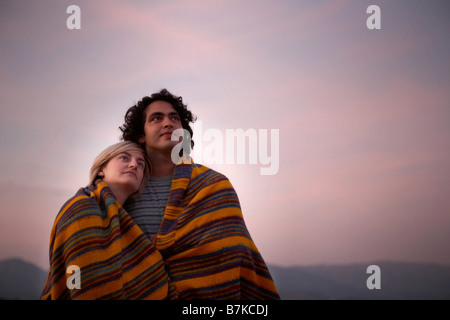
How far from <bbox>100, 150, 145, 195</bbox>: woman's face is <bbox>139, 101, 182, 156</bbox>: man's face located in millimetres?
226

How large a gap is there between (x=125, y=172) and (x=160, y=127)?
0.49 m

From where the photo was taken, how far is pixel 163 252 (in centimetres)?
203

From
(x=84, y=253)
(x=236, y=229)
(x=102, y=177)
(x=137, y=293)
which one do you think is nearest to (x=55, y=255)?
(x=84, y=253)

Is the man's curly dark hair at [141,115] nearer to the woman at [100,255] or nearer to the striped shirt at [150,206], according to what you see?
the striped shirt at [150,206]

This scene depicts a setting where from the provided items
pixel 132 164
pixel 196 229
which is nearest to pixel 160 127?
pixel 132 164

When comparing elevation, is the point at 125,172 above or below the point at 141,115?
below

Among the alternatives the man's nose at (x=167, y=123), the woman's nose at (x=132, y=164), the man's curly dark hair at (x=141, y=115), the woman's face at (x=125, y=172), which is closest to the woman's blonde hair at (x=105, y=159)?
the woman's face at (x=125, y=172)

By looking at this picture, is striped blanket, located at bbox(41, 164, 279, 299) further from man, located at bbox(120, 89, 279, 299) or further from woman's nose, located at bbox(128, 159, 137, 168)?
woman's nose, located at bbox(128, 159, 137, 168)

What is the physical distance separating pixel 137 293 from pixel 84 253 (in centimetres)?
33

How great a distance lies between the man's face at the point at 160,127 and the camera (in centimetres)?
249

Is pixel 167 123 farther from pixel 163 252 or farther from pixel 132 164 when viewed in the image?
pixel 163 252

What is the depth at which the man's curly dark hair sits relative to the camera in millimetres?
2771

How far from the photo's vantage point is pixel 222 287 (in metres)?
1.93

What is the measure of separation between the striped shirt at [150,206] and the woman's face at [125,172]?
8 cm
